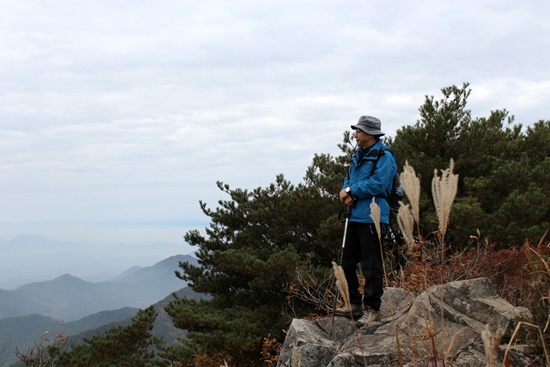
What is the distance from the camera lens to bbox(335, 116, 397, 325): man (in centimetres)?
452

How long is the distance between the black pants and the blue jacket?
0.41ft

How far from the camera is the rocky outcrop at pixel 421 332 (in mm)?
3432

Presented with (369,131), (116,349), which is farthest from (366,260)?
(116,349)

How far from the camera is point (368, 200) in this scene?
456cm

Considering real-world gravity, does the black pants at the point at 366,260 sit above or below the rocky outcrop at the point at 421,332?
above

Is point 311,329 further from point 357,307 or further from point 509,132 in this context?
point 509,132

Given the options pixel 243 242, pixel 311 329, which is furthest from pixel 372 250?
pixel 243 242

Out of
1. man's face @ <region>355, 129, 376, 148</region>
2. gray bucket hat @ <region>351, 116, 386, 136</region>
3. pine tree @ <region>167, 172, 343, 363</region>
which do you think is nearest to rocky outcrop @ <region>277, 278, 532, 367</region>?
man's face @ <region>355, 129, 376, 148</region>

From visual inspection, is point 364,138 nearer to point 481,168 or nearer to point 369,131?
point 369,131

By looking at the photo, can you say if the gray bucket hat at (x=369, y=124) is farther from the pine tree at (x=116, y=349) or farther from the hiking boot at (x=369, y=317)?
the pine tree at (x=116, y=349)

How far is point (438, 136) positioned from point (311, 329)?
9712 millimetres

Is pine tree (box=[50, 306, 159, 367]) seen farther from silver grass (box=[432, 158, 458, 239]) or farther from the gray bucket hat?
silver grass (box=[432, 158, 458, 239])

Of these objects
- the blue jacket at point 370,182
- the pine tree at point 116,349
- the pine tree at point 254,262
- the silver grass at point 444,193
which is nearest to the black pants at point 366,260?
the blue jacket at point 370,182

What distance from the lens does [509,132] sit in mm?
16312
